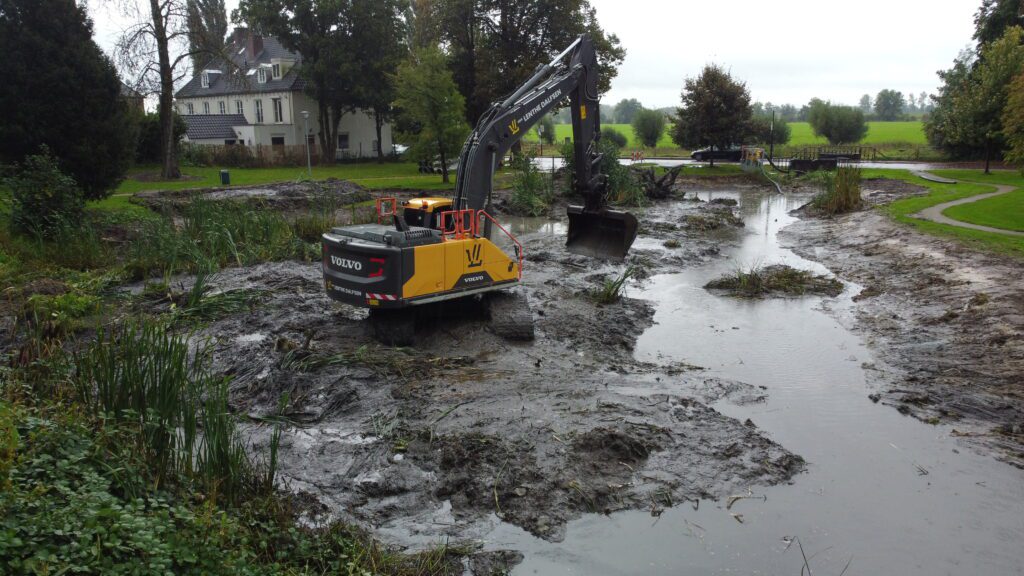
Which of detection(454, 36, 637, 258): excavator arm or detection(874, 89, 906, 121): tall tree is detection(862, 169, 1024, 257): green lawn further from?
detection(874, 89, 906, 121): tall tree

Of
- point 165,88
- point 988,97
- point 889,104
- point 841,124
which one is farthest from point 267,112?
point 889,104

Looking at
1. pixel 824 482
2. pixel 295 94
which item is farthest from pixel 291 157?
pixel 824 482

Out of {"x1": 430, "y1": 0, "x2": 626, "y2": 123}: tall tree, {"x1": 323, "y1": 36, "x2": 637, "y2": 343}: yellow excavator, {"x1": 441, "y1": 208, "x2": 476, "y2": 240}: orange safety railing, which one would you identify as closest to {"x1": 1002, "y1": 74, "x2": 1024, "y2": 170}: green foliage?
{"x1": 323, "y1": 36, "x2": 637, "y2": 343}: yellow excavator

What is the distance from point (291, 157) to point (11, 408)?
42027mm

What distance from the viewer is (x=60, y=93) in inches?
739

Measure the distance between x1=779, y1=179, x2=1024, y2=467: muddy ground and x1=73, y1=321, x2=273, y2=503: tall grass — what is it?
7768 millimetres

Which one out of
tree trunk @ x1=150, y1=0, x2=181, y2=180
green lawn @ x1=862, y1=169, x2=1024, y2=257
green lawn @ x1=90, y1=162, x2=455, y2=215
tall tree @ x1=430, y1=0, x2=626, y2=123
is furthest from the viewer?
tall tree @ x1=430, y1=0, x2=626, y2=123

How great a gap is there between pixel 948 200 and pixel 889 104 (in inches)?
4418

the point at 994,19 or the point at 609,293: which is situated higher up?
the point at 994,19

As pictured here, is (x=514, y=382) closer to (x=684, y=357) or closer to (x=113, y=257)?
(x=684, y=357)

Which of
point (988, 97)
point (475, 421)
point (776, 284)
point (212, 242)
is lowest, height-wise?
point (475, 421)

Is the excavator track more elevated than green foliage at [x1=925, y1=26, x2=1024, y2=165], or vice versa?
green foliage at [x1=925, y1=26, x2=1024, y2=165]

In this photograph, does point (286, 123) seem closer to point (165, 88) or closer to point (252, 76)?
point (252, 76)

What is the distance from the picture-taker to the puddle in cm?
612
